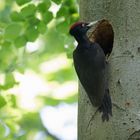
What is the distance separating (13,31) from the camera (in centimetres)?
362

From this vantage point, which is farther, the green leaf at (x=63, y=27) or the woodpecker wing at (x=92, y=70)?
the green leaf at (x=63, y=27)

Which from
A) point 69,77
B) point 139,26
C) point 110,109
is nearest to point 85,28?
point 139,26

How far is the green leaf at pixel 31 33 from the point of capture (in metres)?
3.67

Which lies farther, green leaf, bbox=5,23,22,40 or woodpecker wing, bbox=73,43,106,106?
green leaf, bbox=5,23,22,40

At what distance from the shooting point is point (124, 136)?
2.68m

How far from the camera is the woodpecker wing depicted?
2.83m

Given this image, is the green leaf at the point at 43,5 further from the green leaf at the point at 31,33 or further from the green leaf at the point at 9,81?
the green leaf at the point at 9,81

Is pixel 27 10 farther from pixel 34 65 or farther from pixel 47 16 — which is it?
pixel 34 65

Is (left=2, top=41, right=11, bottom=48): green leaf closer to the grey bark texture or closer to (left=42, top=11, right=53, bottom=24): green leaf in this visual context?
(left=42, top=11, right=53, bottom=24): green leaf

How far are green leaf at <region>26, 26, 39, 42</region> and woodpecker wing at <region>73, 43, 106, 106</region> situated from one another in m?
0.63

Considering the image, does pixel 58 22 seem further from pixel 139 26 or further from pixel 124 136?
pixel 124 136

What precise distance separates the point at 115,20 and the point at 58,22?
0.93 metres

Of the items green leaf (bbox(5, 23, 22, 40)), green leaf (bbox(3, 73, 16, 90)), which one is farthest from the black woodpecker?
green leaf (bbox(3, 73, 16, 90))

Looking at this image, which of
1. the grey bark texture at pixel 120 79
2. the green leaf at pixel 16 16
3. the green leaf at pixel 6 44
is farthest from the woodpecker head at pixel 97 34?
the green leaf at pixel 6 44
